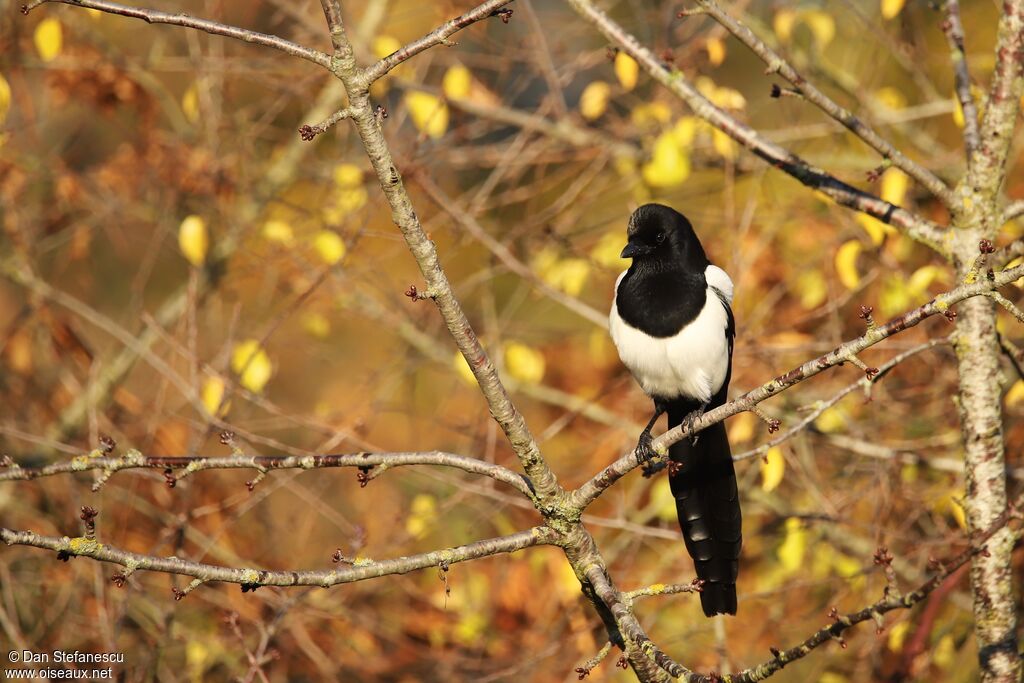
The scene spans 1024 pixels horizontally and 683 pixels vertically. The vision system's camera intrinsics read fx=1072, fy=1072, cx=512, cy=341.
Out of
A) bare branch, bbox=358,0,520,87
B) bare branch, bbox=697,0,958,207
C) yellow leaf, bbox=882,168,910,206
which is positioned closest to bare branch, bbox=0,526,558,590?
bare branch, bbox=358,0,520,87

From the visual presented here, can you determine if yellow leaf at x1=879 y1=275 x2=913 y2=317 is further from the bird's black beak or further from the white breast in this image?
the bird's black beak

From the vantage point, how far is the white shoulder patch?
3453 millimetres

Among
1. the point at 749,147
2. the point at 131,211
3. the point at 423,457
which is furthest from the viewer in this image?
the point at 131,211

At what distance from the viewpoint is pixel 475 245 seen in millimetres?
6289

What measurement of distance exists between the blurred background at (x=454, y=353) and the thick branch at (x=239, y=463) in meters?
1.39

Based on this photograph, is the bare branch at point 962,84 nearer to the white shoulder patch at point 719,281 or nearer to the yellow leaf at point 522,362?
the white shoulder patch at point 719,281

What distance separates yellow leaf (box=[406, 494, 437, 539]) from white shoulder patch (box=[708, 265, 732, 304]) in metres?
1.30

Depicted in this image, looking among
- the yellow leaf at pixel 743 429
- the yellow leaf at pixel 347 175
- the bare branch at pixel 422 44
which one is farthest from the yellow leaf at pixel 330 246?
the bare branch at pixel 422 44

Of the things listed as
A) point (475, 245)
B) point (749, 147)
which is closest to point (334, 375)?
point (475, 245)

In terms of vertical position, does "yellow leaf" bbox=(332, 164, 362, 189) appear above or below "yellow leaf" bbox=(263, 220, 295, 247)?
above

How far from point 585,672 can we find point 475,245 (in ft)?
14.8

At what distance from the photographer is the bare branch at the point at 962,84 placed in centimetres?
283

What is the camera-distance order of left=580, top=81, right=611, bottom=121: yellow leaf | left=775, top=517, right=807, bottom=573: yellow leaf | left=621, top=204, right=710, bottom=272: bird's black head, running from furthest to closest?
1. left=580, top=81, right=611, bottom=121: yellow leaf
2. left=775, top=517, right=807, bottom=573: yellow leaf
3. left=621, top=204, right=710, bottom=272: bird's black head

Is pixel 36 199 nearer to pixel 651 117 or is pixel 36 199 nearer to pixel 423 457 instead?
pixel 651 117
